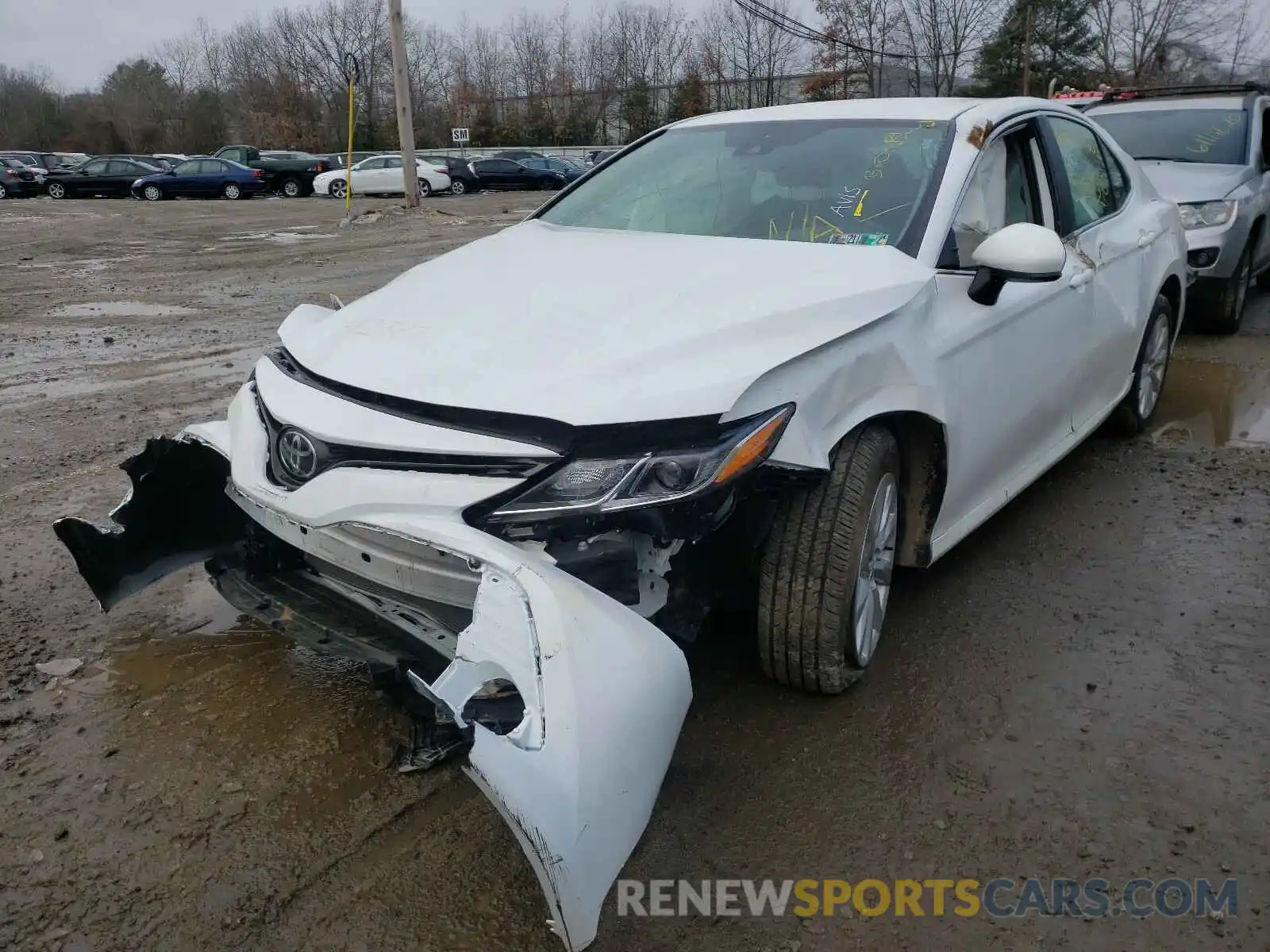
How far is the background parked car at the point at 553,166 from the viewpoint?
118 ft

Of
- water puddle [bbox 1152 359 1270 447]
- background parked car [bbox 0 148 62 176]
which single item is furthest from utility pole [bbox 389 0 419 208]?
background parked car [bbox 0 148 62 176]

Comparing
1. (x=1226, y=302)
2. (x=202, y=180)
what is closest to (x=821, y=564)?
(x=1226, y=302)

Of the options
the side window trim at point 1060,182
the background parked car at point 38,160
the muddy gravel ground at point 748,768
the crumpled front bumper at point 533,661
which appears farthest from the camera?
the background parked car at point 38,160

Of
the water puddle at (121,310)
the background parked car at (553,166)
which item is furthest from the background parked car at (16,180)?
the water puddle at (121,310)

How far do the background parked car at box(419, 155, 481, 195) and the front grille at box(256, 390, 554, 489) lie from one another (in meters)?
32.4

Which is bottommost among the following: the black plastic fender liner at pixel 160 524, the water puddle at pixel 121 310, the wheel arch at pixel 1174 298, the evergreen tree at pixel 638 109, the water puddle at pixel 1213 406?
the water puddle at pixel 1213 406

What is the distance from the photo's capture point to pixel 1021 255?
292 cm

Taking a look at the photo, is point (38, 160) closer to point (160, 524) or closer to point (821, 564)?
point (160, 524)

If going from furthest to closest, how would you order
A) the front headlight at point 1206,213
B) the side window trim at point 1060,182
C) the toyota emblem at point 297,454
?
the front headlight at point 1206,213, the side window trim at point 1060,182, the toyota emblem at point 297,454

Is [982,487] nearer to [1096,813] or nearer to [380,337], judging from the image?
[1096,813]

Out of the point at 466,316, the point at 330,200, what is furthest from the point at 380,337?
the point at 330,200

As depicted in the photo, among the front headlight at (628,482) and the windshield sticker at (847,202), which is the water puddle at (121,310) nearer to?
the windshield sticker at (847,202)

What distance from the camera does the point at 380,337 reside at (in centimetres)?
270

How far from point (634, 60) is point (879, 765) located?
68.6m
